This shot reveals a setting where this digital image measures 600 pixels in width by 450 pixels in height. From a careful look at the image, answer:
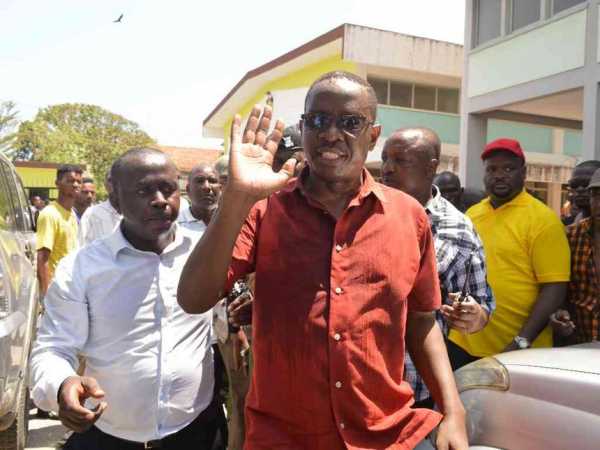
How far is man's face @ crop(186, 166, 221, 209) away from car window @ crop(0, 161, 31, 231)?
1449 millimetres

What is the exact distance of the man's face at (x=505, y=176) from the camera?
3746mm

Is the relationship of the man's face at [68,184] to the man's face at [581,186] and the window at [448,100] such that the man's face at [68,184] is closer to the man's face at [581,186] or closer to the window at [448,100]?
the man's face at [581,186]

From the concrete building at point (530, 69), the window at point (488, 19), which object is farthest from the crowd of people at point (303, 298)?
the window at point (488, 19)

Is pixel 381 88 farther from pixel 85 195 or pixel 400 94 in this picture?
pixel 85 195

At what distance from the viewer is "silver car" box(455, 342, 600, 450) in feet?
6.43

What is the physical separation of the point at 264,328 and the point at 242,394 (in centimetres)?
149

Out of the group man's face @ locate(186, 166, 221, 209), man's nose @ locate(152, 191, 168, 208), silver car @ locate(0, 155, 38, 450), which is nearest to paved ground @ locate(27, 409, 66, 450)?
silver car @ locate(0, 155, 38, 450)

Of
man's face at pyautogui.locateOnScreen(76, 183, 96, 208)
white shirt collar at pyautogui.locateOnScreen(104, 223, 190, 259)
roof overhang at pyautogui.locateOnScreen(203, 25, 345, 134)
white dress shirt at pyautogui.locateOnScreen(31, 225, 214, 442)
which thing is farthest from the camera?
roof overhang at pyautogui.locateOnScreen(203, 25, 345, 134)

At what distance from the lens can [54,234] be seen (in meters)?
6.30

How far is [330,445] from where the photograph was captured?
170 cm

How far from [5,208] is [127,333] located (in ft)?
9.56

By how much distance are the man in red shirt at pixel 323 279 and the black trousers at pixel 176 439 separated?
2.49 ft

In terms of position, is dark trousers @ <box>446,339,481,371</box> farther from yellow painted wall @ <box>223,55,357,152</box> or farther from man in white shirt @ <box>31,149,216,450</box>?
yellow painted wall @ <box>223,55,357,152</box>

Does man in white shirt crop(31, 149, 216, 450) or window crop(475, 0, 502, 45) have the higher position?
window crop(475, 0, 502, 45)
